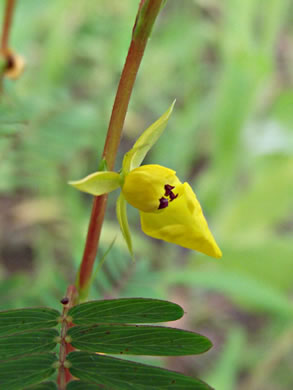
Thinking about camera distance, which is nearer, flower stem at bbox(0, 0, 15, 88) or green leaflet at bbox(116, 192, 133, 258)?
green leaflet at bbox(116, 192, 133, 258)

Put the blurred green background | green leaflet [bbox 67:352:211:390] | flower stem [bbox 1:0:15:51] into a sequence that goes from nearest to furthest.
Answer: green leaflet [bbox 67:352:211:390] → flower stem [bbox 1:0:15:51] → the blurred green background

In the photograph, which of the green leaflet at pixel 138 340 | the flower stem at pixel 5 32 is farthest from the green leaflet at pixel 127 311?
the flower stem at pixel 5 32

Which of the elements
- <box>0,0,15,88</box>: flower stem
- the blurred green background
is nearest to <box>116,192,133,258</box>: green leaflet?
<box>0,0,15,88</box>: flower stem

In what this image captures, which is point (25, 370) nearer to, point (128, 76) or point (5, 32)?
point (128, 76)

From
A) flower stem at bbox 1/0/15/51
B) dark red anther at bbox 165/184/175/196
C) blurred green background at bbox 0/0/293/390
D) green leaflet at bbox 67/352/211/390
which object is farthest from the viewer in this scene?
blurred green background at bbox 0/0/293/390

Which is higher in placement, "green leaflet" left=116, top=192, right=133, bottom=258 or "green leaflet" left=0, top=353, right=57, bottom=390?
"green leaflet" left=116, top=192, right=133, bottom=258

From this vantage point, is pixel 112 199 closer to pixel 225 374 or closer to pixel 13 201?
pixel 13 201

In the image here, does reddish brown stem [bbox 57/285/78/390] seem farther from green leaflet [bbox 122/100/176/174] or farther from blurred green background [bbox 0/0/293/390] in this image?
blurred green background [bbox 0/0/293/390]

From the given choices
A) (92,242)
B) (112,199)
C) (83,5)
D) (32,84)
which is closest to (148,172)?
(92,242)
